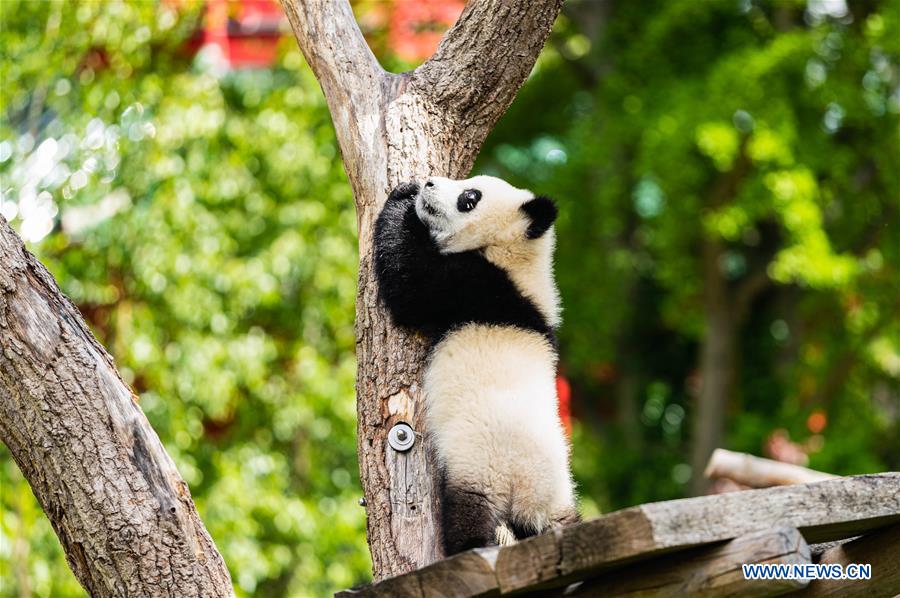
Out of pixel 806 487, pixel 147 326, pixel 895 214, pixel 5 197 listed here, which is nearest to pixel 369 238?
pixel 806 487

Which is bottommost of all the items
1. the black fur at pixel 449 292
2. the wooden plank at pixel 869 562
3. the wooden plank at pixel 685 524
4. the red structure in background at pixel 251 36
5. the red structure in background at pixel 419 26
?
the wooden plank at pixel 869 562

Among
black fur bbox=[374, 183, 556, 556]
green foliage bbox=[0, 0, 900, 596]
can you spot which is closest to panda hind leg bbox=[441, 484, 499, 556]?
black fur bbox=[374, 183, 556, 556]

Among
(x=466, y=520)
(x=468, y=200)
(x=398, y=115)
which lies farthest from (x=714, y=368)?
(x=466, y=520)

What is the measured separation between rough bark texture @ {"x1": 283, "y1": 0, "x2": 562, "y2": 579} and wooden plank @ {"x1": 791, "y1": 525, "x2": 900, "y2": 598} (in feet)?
3.26

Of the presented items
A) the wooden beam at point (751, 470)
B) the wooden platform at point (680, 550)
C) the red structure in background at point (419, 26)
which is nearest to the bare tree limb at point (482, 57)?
the wooden platform at point (680, 550)

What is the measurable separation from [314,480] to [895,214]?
6.00 meters

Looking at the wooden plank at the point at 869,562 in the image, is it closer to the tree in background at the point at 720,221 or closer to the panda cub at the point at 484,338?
the panda cub at the point at 484,338

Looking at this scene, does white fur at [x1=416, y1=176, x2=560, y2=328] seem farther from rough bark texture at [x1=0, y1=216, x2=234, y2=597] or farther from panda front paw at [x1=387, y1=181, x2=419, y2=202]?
rough bark texture at [x1=0, y1=216, x2=234, y2=597]

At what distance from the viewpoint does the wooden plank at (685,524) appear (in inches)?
76.5

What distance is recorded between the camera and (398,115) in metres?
3.20

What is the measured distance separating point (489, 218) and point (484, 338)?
1.57ft

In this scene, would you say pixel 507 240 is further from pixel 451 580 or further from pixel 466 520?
pixel 451 580

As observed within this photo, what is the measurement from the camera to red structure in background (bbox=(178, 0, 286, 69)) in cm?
917

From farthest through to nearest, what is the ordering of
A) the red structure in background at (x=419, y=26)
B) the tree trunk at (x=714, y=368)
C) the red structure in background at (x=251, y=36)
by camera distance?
the tree trunk at (x=714, y=368) < the red structure in background at (x=251, y=36) < the red structure in background at (x=419, y=26)
